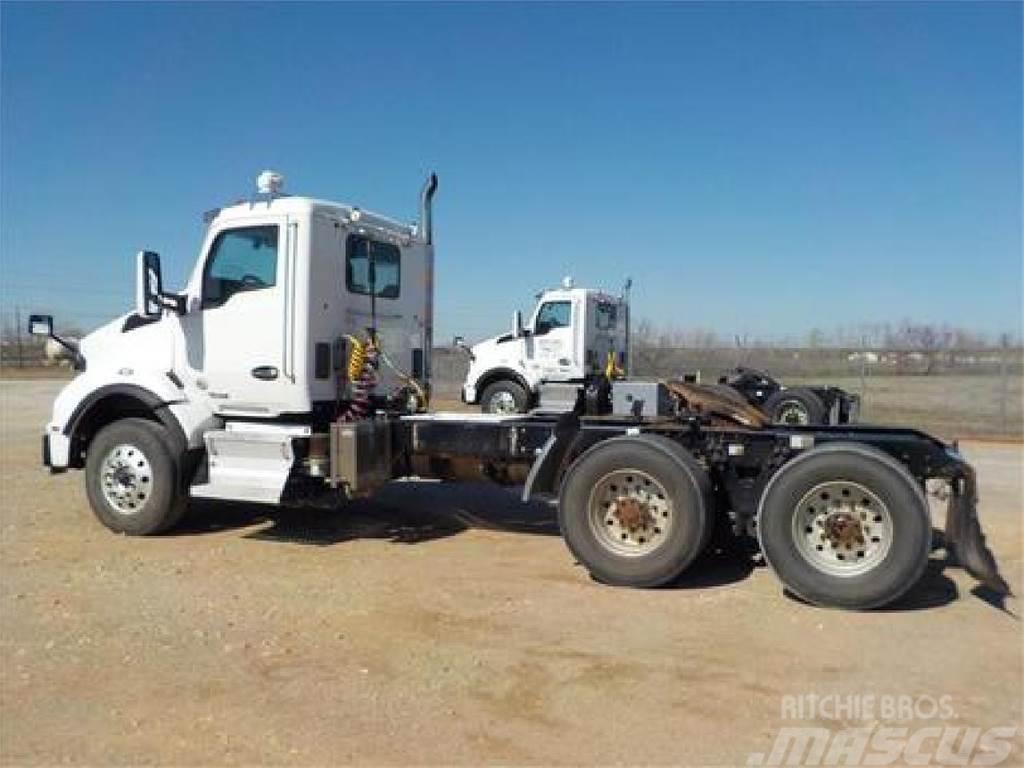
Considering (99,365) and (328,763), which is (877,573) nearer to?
(328,763)

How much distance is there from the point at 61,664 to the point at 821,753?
385 centimetres

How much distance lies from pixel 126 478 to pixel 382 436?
229 cm

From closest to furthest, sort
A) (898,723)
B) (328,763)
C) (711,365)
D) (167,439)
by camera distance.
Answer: (328,763) → (898,723) → (167,439) → (711,365)

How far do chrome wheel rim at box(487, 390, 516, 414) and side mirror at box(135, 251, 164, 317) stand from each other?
11852 mm

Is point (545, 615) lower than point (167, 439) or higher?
lower

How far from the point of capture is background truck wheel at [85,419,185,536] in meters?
8.78

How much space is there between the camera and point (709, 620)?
20.9ft

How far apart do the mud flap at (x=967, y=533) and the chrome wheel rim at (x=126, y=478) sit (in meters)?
6.38

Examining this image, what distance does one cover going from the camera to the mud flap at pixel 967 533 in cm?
672

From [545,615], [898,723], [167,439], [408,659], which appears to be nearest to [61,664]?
[408,659]

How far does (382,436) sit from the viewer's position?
28.6 ft

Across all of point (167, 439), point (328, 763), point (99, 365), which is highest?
point (99, 365)
